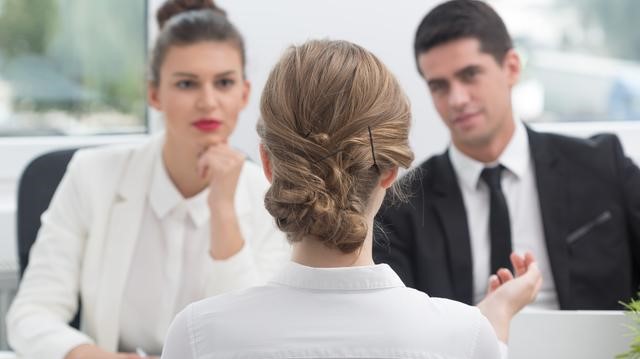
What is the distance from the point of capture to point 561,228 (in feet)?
7.55

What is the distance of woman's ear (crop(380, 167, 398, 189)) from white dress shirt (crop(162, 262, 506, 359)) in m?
0.11

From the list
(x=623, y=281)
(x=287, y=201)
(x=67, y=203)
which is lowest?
(x=623, y=281)

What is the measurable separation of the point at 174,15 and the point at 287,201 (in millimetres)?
1358

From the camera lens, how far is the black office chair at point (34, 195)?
7.78 feet

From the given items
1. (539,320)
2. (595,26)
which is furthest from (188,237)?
(595,26)

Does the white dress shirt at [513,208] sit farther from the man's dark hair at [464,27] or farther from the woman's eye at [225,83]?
the woman's eye at [225,83]

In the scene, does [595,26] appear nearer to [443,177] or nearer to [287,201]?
[443,177]

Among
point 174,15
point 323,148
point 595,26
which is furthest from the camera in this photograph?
point 595,26

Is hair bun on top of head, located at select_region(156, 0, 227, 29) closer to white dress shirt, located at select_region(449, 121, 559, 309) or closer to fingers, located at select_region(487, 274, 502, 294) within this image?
white dress shirt, located at select_region(449, 121, 559, 309)

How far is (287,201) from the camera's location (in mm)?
1208

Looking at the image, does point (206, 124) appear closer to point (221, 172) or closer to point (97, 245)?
point (221, 172)

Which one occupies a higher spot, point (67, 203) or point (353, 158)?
point (353, 158)

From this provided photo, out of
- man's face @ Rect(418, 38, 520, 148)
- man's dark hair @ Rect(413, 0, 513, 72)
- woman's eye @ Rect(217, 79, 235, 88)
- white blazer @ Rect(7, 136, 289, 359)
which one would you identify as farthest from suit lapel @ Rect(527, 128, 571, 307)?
woman's eye @ Rect(217, 79, 235, 88)

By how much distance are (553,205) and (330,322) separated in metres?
1.28
